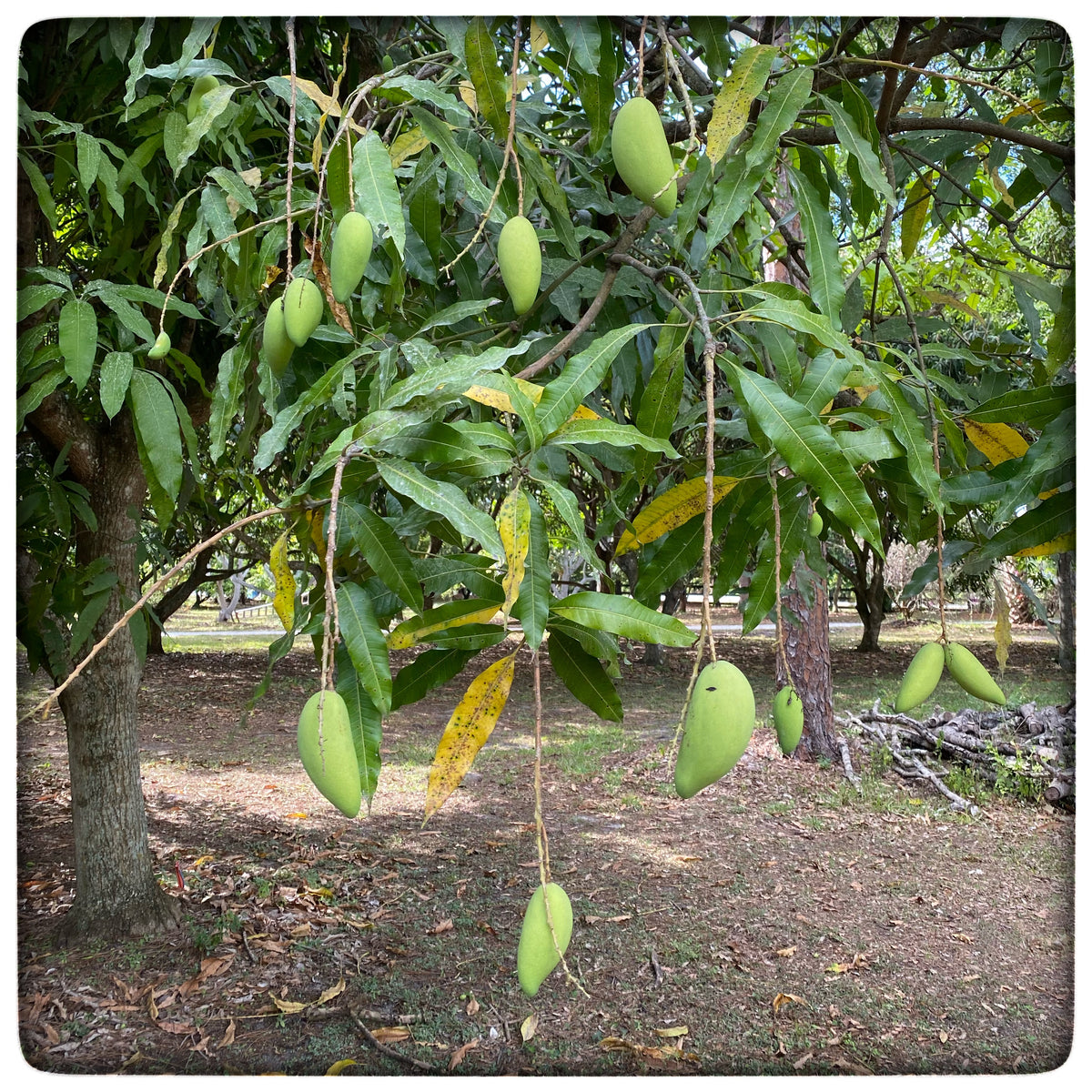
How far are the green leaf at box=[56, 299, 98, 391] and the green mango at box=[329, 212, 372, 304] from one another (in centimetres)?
50

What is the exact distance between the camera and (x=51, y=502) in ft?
4.98

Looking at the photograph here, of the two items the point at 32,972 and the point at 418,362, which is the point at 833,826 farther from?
the point at 418,362

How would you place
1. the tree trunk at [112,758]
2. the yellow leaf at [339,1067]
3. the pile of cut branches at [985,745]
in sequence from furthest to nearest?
the pile of cut branches at [985,745], the tree trunk at [112,758], the yellow leaf at [339,1067]

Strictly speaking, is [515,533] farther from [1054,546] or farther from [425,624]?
[1054,546]

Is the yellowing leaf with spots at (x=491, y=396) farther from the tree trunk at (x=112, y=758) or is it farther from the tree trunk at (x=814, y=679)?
the tree trunk at (x=814, y=679)

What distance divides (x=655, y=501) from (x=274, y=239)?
0.48 m

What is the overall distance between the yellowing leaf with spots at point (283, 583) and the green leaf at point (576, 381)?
200mm

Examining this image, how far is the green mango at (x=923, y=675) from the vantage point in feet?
1.97

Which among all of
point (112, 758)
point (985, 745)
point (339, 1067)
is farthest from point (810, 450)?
point (985, 745)

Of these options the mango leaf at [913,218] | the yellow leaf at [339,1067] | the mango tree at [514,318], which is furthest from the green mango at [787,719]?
the yellow leaf at [339,1067]

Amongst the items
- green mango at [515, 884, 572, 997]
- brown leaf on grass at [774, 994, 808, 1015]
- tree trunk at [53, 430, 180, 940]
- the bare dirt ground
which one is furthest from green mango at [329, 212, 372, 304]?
brown leaf on grass at [774, 994, 808, 1015]

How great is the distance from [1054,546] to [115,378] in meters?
0.93

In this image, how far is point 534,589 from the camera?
0.52 metres
